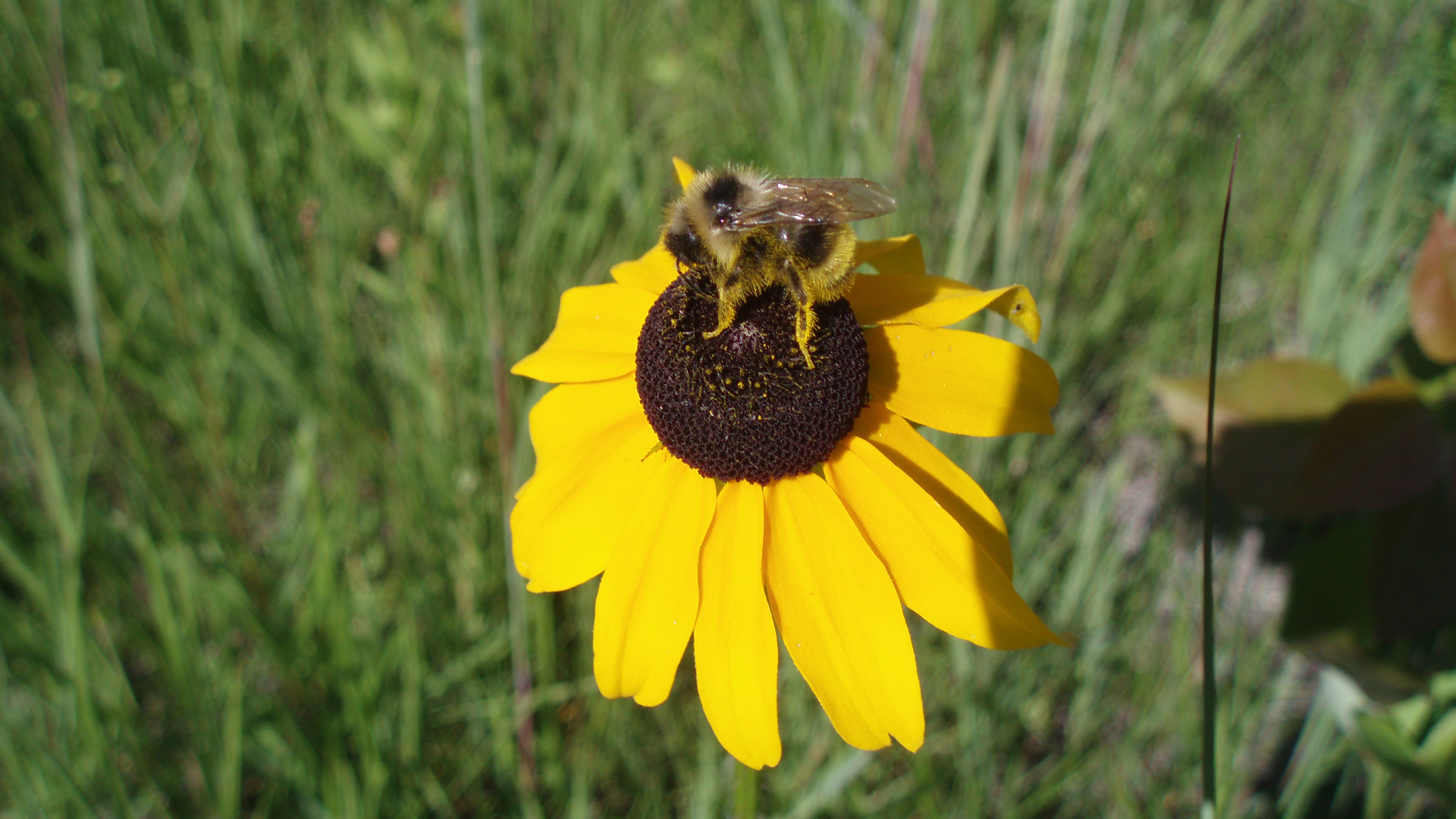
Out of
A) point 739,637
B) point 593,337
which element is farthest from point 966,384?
point 593,337

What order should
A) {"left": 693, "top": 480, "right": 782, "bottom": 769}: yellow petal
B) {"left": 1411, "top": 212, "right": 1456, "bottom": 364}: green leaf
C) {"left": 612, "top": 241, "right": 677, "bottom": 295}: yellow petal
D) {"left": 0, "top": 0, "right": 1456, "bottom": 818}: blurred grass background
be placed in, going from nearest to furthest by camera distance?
{"left": 693, "top": 480, "right": 782, "bottom": 769}: yellow petal, {"left": 612, "top": 241, "right": 677, "bottom": 295}: yellow petal, {"left": 1411, "top": 212, "right": 1456, "bottom": 364}: green leaf, {"left": 0, "top": 0, "right": 1456, "bottom": 818}: blurred grass background

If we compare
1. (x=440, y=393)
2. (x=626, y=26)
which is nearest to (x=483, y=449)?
(x=440, y=393)

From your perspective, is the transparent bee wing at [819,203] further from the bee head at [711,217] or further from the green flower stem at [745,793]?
the green flower stem at [745,793]

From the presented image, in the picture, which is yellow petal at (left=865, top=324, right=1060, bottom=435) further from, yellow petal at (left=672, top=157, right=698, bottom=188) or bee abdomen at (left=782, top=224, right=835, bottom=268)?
yellow petal at (left=672, top=157, right=698, bottom=188)

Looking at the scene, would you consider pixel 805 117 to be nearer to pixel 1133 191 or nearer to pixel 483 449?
pixel 1133 191

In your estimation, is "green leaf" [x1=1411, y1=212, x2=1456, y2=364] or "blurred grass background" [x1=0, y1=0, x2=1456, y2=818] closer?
"green leaf" [x1=1411, y1=212, x2=1456, y2=364]

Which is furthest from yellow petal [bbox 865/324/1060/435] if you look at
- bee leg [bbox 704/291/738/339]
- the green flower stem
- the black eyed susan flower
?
the green flower stem

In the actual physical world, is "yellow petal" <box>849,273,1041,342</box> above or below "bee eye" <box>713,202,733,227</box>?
below
